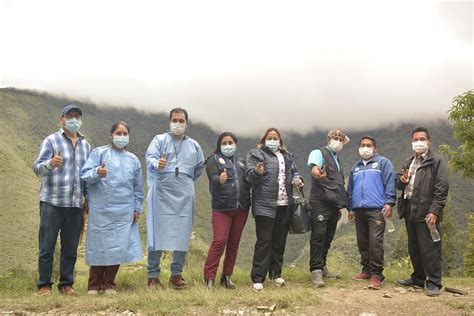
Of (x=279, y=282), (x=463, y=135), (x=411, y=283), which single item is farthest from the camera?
(x=463, y=135)

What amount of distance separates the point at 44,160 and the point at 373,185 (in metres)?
5.08

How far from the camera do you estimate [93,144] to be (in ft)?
279

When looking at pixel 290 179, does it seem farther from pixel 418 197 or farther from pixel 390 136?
pixel 390 136

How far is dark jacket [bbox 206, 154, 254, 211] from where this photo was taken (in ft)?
19.8

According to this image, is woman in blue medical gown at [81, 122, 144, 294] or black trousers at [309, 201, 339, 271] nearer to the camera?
woman in blue medical gown at [81, 122, 144, 294]

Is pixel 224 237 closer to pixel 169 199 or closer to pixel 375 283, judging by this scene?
pixel 169 199

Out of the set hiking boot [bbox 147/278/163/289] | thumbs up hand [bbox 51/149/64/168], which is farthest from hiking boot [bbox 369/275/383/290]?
thumbs up hand [bbox 51/149/64/168]

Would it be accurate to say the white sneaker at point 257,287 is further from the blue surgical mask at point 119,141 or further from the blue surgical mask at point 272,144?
the blue surgical mask at point 119,141

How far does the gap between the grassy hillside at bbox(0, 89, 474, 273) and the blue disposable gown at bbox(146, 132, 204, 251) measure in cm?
249

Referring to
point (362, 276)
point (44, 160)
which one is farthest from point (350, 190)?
point (44, 160)

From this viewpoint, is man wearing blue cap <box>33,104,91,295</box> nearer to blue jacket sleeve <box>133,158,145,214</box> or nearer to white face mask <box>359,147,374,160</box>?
blue jacket sleeve <box>133,158,145,214</box>

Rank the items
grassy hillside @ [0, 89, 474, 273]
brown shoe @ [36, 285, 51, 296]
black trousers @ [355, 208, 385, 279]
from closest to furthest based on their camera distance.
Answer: brown shoe @ [36, 285, 51, 296]
black trousers @ [355, 208, 385, 279]
grassy hillside @ [0, 89, 474, 273]

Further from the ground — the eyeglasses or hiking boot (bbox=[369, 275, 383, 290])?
the eyeglasses

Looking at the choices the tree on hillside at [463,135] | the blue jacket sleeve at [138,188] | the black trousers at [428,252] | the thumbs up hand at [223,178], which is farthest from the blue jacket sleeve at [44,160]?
the tree on hillside at [463,135]
